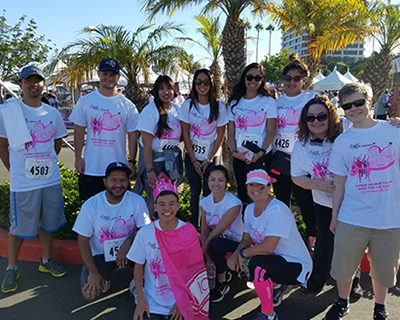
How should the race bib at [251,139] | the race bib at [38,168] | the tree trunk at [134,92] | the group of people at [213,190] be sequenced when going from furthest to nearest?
the tree trunk at [134,92]
the race bib at [251,139]
the race bib at [38,168]
the group of people at [213,190]

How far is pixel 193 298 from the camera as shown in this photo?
2.75 m

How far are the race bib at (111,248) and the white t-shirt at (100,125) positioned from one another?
814mm

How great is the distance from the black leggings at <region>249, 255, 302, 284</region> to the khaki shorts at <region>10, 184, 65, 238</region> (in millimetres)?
2312

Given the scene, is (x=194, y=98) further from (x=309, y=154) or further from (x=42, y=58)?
(x=42, y=58)

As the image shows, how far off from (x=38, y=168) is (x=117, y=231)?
1119 mm

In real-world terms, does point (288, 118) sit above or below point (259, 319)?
above

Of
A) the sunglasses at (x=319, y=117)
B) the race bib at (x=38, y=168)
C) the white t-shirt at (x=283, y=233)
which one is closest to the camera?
the white t-shirt at (x=283, y=233)

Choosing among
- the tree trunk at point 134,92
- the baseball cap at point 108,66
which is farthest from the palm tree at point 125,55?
the baseball cap at point 108,66

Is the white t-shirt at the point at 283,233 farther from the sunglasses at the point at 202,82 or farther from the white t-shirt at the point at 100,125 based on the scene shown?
the white t-shirt at the point at 100,125

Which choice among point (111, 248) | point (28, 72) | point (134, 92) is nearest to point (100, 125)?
point (28, 72)

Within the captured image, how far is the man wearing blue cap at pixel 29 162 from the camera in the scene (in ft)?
11.1

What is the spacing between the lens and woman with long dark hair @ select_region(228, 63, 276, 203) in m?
3.67

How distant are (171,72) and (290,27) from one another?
374 cm

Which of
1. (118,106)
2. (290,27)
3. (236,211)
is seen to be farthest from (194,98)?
(290,27)
